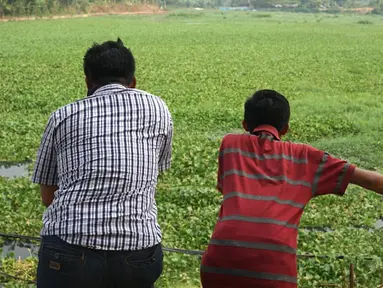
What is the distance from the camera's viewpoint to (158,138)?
266cm

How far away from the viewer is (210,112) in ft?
41.1

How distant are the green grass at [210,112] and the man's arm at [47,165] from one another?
8.18ft

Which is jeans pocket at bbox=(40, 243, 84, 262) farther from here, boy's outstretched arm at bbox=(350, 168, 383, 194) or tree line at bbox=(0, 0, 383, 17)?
tree line at bbox=(0, 0, 383, 17)

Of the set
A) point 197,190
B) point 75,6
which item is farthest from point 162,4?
point 197,190

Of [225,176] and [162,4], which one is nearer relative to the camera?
[225,176]

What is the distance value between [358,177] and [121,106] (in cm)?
104

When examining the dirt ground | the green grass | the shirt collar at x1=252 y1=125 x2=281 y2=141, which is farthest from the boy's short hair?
the dirt ground

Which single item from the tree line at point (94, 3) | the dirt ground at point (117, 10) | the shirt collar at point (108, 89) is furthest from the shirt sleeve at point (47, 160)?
the dirt ground at point (117, 10)

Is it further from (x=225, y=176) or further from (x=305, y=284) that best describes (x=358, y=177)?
(x=305, y=284)

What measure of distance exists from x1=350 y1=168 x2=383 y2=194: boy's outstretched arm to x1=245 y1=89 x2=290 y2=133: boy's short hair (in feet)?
1.34

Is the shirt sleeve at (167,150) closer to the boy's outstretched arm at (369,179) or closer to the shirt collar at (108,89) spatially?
the shirt collar at (108,89)

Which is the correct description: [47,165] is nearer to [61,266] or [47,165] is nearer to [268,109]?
[61,266]

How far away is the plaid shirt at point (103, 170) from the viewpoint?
2.39 meters

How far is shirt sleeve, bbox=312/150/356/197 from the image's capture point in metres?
2.54
